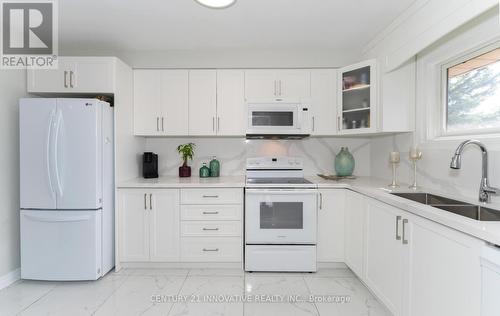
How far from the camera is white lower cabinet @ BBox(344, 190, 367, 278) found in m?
2.30

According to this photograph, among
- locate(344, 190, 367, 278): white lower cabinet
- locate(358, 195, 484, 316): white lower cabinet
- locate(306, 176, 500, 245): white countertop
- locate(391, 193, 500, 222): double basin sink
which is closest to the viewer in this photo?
locate(306, 176, 500, 245): white countertop

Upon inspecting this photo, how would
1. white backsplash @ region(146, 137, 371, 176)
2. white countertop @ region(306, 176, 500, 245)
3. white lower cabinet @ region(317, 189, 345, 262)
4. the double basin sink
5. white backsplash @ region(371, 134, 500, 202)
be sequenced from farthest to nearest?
white backsplash @ region(146, 137, 371, 176), white lower cabinet @ region(317, 189, 345, 262), white backsplash @ region(371, 134, 500, 202), the double basin sink, white countertop @ region(306, 176, 500, 245)

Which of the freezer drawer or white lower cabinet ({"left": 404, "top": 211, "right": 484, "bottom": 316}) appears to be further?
the freezer drawer

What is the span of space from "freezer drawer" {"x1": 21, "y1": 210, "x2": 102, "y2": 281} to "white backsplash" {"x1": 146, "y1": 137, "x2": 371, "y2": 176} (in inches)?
43.5

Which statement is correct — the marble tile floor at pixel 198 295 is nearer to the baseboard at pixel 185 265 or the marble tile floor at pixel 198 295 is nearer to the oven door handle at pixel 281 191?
the baseboard at pixel 185 265

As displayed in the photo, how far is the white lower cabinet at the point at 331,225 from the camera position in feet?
8.70

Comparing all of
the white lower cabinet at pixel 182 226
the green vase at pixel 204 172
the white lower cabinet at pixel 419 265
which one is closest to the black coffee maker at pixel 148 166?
the white lower cabinet at pixel 182 226

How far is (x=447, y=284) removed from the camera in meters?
1.29

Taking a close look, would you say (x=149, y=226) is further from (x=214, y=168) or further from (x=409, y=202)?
(x=409, y=202)

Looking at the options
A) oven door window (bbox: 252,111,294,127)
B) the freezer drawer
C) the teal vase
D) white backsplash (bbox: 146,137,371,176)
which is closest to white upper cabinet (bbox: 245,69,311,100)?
oven door window (bbox: 252,111,294,127)

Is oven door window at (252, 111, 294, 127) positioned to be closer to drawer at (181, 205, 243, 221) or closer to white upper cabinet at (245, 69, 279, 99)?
white upper cabinet at (245, 69, 279, 99)

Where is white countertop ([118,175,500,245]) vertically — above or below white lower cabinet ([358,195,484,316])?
above

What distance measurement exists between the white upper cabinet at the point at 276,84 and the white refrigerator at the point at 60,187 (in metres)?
1.49

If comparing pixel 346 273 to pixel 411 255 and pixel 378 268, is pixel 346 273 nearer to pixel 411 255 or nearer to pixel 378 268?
pixel 378 268
